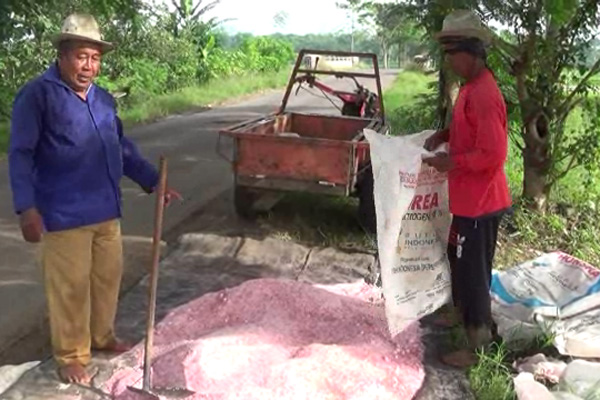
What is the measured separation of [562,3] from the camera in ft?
14.5

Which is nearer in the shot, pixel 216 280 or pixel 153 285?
pixel 153 285

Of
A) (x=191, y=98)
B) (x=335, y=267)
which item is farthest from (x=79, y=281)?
(x=191, y=98)

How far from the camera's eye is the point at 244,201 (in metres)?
7.58

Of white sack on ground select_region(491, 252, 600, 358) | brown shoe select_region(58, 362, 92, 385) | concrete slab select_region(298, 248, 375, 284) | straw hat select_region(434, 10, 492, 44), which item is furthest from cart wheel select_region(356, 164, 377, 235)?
brown shoe select_region(58, 362, 92, 385)

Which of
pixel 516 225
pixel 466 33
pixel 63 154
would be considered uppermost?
pixel 466 33

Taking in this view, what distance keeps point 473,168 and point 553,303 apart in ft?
4.22

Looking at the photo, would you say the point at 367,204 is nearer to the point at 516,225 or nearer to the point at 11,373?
the point at 516,225

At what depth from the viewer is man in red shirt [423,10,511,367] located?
3916 millimetres

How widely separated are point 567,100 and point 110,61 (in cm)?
1583

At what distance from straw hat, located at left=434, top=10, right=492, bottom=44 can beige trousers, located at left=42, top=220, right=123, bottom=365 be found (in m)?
1.99

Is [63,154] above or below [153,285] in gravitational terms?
above

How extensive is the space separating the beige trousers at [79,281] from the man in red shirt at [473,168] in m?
1.76

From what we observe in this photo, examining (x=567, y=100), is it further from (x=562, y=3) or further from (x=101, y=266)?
(x=101, y=266)

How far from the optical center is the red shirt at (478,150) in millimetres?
3896
